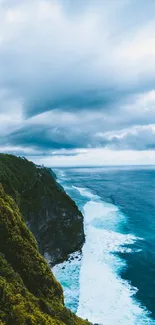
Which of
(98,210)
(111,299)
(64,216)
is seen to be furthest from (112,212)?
(111,299)

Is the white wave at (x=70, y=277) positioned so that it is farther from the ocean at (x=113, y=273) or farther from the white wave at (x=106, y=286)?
the white wave at (x=106, y=286)

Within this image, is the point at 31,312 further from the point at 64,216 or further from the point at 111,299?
the point at 64,216

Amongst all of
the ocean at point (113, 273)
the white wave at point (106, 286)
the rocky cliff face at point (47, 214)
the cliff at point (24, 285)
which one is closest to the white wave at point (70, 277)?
the ocean at point (113, 273)

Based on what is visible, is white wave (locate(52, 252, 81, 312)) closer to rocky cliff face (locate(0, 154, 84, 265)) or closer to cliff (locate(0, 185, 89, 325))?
rocky cliff face (locate(0, 154, 84, 265))

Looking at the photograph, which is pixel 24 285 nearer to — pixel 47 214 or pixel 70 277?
pixel 70 277

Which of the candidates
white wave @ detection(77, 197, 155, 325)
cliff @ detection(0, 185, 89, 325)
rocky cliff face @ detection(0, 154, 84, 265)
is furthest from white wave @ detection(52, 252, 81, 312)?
cliff @ detection(0, 185, 89, 325)

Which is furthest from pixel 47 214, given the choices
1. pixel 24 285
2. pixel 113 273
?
pixel 24 285
